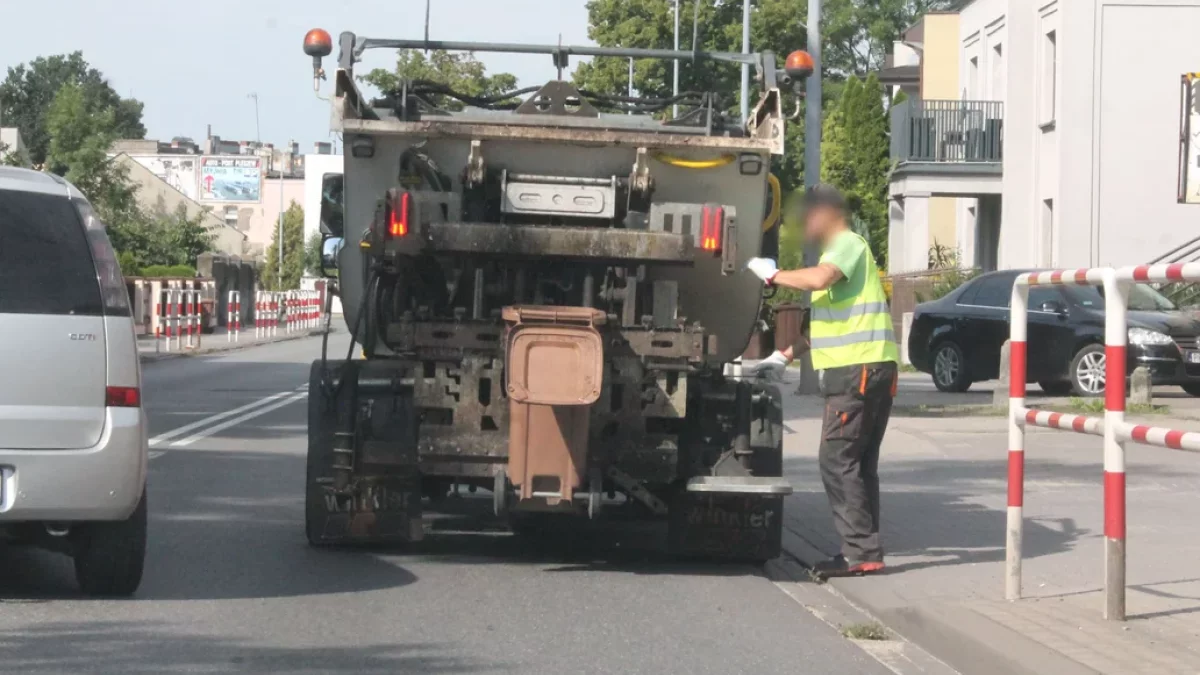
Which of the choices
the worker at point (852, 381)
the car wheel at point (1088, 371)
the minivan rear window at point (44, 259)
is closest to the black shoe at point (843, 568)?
the worker at point (852, 381)

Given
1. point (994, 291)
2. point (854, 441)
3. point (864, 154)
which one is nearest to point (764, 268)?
point (854, 441)

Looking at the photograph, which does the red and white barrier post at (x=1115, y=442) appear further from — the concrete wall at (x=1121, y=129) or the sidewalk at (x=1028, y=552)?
the concrete wall at (x=1121, y=129)

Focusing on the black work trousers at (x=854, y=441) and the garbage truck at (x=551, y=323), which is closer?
the garbage truck at (x=551, y=323)

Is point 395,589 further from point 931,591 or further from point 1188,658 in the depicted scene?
point 1188,658

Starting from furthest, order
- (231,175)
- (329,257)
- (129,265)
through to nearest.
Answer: (231,175), (129,265), (329,257)

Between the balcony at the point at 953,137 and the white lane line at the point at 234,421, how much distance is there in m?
13.9

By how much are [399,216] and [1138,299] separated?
14389mm

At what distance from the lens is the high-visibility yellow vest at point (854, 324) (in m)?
8.57

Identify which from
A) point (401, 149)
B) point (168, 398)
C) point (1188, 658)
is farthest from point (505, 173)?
point (168, 398)

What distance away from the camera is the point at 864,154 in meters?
54.5

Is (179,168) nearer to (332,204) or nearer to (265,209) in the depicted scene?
(265,209)

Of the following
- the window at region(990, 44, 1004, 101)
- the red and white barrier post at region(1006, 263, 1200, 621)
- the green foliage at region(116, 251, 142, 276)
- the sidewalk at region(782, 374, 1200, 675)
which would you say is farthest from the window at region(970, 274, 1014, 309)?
the green foliage at region(116, 251, 142, 276)

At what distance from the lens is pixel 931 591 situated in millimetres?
8094

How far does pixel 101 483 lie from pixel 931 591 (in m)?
3.58
